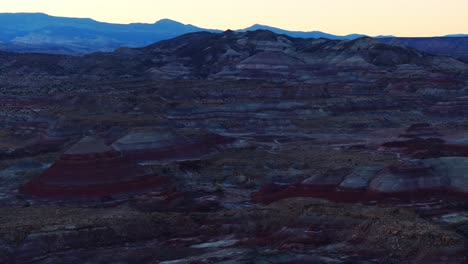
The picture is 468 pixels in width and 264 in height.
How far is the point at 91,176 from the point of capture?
49656mm

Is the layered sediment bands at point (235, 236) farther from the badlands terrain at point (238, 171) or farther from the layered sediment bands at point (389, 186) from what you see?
the layered sediment bands at point (389, 186)

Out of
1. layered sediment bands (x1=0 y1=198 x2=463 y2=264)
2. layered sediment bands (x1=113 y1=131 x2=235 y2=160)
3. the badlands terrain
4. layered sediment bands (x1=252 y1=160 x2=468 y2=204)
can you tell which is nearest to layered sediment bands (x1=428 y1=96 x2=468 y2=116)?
the badlands terrain

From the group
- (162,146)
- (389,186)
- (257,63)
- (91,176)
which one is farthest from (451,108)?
(91,176)

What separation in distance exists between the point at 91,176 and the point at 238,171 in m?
14.5

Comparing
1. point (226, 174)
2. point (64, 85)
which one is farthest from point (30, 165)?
point (64, 85)

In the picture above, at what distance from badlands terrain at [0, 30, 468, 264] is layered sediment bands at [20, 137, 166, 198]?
10cm

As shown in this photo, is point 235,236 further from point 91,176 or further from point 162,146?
point 162,146

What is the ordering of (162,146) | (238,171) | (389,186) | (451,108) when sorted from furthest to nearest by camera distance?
(451,108) → (162,146) → (238,171) → (389,186)

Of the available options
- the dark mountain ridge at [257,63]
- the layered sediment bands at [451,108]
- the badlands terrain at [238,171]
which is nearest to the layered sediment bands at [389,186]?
the badlands terrain at [238,171]

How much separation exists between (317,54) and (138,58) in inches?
2010

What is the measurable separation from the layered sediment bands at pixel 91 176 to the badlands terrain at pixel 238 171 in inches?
3.8

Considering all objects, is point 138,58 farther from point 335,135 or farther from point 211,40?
point 335,135

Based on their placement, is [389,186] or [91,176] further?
[91,176]

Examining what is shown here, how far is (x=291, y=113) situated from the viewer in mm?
102562
